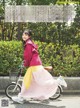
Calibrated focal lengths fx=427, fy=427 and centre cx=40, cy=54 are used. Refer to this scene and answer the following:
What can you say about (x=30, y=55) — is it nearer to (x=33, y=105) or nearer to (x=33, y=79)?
(x=33, y=79)

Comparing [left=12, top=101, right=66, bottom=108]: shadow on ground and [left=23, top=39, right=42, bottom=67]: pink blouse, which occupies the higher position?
[left=23, top=39, right=42, bottom=67]: pink blouse

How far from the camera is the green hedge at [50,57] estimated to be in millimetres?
11656

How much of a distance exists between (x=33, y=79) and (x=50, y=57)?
2871 millimetres

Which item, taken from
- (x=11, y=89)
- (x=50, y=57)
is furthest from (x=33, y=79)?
(x=50, y=57)

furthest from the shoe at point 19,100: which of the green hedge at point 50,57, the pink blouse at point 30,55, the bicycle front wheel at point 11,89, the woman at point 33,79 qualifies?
the green hedge at point 50,57

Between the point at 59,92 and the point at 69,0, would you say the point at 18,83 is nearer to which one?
the point at 59,92

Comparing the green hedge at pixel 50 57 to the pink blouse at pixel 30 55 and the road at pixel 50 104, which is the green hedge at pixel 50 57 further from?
the pink blouse at pixel 30 55

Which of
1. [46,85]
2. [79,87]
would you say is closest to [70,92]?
[79,87]

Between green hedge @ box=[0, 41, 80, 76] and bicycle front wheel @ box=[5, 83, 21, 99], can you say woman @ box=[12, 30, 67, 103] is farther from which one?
green hedge @ box=[0, 41, 80, 76]

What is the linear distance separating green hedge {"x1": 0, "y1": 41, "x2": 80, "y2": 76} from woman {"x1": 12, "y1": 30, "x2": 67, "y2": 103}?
6.85 ft

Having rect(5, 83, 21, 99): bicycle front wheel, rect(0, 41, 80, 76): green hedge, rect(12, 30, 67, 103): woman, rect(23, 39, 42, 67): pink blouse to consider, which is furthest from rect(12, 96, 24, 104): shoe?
rect(0, 41, 80, 76): green hedge

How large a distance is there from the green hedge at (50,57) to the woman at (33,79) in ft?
6.85

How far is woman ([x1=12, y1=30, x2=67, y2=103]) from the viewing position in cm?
948

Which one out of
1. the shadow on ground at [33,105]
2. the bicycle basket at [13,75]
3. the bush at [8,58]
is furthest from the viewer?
the bush at [8,58]
